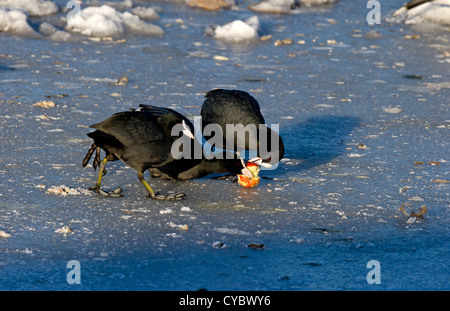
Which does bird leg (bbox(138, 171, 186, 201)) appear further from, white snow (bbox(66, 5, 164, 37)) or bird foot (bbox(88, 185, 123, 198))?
white snow (bbox(66, 5, 164, 37))

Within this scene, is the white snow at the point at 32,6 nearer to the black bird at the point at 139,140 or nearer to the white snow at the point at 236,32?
the white snow at the point at 236,32

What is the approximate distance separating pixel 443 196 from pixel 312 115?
2417 mm

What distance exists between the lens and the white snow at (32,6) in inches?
433

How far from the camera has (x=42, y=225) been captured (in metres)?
4.55

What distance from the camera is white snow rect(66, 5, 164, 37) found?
10539 mm

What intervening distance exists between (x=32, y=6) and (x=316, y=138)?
6204 mm

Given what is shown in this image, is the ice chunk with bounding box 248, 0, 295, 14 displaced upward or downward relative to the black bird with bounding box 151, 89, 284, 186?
upward

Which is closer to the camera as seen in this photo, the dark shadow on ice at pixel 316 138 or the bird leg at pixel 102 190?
the bird leg at pixel 102 190

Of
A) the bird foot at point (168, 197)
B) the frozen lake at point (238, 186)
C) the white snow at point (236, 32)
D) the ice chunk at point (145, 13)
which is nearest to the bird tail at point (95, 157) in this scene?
the frozen lake at point (238, 186)

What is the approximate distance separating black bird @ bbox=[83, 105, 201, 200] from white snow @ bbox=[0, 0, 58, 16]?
20.9ft

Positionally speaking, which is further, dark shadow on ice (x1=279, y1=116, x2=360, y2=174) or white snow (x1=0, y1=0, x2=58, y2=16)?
white snow (x1=0, y1=0, x2=58, y2=16)

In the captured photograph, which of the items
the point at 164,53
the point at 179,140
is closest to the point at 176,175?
the point at 179,140

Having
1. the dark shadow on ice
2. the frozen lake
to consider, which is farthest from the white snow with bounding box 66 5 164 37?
the dark shadow on ice

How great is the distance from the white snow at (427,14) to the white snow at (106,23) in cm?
431
